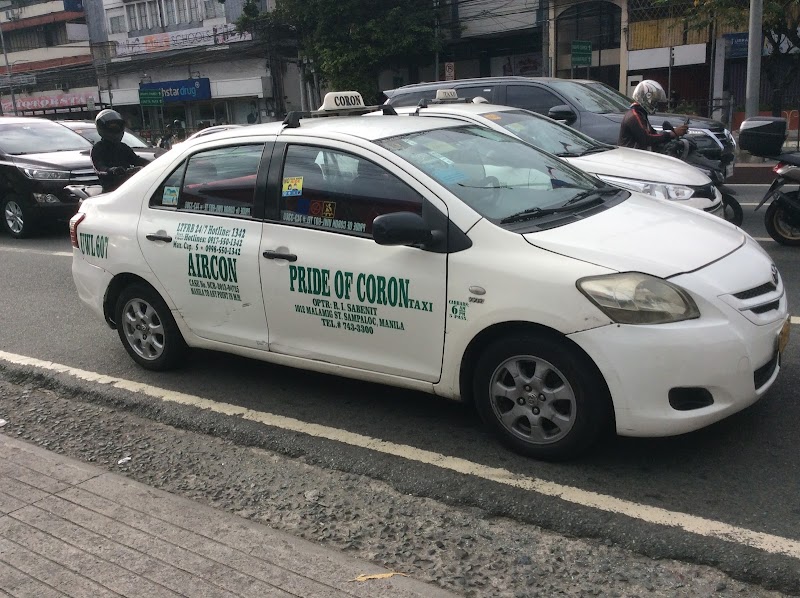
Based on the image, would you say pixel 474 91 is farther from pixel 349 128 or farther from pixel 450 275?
pixel 450 275

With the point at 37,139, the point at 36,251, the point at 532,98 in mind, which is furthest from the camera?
the point at 37,139

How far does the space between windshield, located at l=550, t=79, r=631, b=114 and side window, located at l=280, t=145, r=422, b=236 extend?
6260mm

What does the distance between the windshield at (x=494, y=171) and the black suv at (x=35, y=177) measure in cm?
852

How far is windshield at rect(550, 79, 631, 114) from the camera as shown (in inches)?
390

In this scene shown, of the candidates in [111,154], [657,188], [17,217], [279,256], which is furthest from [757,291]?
[17,217]

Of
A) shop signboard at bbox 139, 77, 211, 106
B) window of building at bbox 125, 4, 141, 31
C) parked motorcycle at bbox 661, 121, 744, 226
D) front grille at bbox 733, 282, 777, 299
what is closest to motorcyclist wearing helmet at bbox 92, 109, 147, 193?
parked motorcycle at bbox 661, 121, 744, 226

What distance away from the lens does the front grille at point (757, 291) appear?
11.7 ft

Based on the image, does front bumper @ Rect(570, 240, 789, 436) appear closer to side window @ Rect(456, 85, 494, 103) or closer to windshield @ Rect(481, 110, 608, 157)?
windshield @ Rect(481, 110, 608, 157)

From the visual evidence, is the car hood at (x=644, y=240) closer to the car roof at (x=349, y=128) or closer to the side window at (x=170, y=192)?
the car roof at (x=349, y=128)

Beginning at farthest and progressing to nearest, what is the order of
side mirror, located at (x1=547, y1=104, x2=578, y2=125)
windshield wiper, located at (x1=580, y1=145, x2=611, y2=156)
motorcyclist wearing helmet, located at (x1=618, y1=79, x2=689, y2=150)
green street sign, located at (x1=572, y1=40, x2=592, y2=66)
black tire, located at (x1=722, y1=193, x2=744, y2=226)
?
1. green street sign, located at (x1=572, y1=40, x2=592, y2=66)
2. side mirror, located at (x1=547, y1=104, x2=578, y2=125)
3. black tire, located at (x1=722, y1=193, x2=744, y2=226)
4. motorcyclist wearing helmet, located at (x1=618, y1=79, x2=689, y2=150)
5. windshield wiper, located at (x1=580, y1=145, x2=611, y2=156)

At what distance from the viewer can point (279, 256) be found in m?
4.39

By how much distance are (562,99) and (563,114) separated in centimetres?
47

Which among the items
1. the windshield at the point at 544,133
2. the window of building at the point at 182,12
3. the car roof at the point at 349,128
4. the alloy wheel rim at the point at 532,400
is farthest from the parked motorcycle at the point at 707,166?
the window of building at the point at 182,12

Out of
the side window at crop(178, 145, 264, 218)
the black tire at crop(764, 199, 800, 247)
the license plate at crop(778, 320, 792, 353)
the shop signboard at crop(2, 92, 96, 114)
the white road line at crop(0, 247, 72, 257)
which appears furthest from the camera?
the shop signboard at crop(2, 92, 96, 114)
